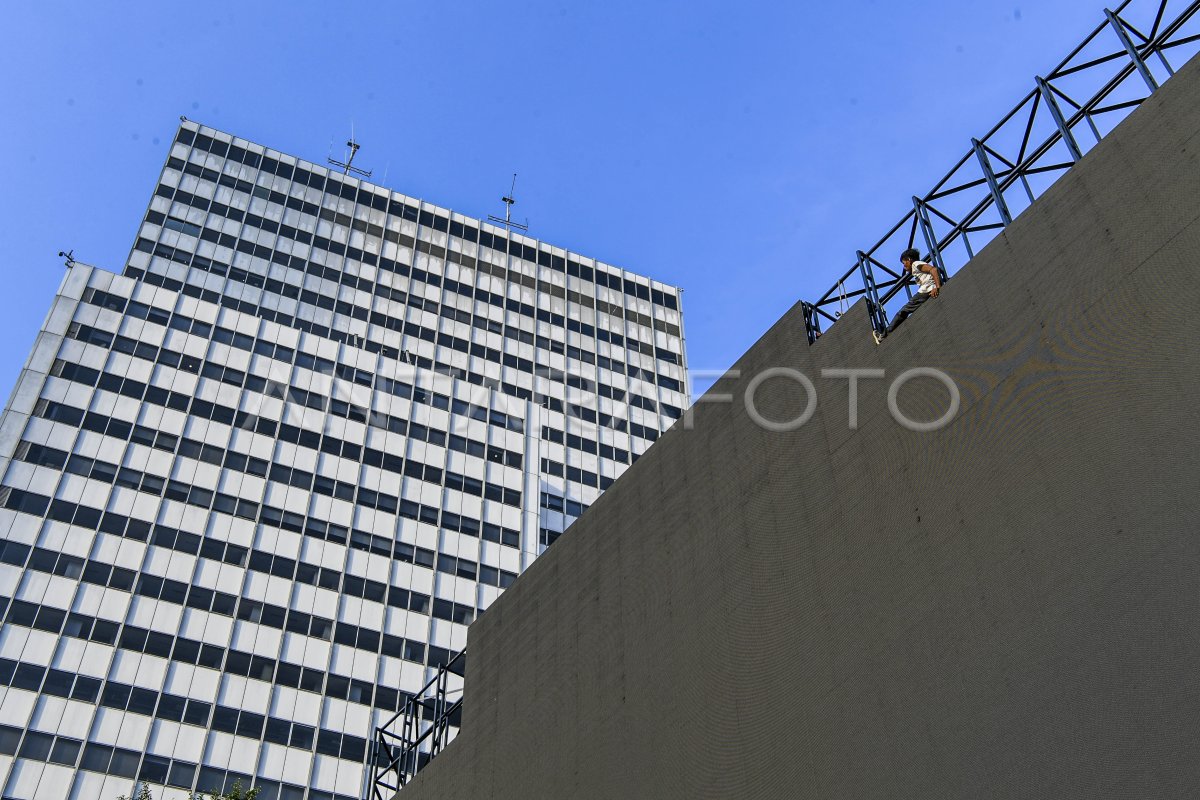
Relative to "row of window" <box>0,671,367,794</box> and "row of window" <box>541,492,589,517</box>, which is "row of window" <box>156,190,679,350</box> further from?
"row of window" <box>0,671,367,794</box>

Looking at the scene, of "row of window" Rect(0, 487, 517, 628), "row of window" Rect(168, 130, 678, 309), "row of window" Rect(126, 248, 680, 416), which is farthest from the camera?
"row of window" Rect(168, 130, 678, 309)

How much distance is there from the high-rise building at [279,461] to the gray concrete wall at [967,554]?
38.0 m

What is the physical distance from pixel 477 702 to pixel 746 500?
761cm

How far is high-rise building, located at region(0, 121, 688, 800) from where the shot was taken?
48281 mm

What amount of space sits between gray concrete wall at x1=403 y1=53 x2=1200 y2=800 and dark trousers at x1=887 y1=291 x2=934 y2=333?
298 millimetres

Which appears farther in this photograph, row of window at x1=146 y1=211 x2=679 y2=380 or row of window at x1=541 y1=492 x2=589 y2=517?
row of window at x1=146 y1=211 x2=679 y2=380

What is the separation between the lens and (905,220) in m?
14.1

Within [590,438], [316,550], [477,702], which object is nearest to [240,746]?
[316,550]

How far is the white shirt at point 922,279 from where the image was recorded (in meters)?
12.7

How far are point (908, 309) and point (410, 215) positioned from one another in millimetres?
67901

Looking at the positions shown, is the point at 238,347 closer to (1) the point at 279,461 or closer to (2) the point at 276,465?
(1) the point at 279,461

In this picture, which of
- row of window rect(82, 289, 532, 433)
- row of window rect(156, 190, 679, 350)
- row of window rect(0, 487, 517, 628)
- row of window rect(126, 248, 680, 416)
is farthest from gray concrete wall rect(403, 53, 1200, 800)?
row of window rect(156, 190, 679, 350)

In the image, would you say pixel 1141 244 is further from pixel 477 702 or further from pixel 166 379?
pixel 166 379

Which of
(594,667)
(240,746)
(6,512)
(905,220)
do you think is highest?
(6,512)
